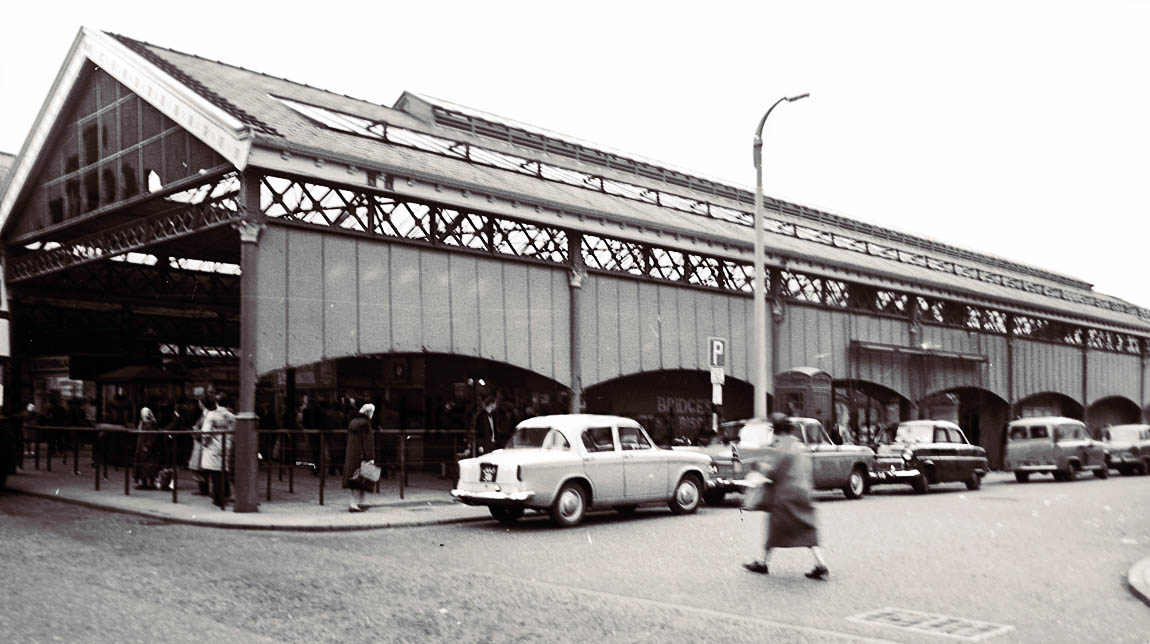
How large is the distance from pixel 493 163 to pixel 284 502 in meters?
9.37

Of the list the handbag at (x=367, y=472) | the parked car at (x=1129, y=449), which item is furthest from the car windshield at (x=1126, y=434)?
the handbag at (x=367, y=472)

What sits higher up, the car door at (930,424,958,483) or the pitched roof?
the pitched roof

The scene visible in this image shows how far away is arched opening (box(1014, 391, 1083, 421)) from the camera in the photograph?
40906mm

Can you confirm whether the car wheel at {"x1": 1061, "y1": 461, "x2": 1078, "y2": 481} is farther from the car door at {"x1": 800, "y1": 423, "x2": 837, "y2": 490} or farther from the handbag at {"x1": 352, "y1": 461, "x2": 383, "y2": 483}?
the handbag at {"x1": 352, "y1": 461, "x2": 383, "y2": 483}

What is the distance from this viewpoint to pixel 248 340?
1677 cm

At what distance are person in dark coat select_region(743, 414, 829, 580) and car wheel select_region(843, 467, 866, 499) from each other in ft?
37.6

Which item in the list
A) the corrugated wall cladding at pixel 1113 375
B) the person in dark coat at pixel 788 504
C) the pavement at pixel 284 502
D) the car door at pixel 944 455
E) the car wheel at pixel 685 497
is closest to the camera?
the person in dark coat at pixel 788 504

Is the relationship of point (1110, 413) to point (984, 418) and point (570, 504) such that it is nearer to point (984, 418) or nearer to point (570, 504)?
point (984, 418)

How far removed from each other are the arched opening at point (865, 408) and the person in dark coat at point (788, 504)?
19.5 meters

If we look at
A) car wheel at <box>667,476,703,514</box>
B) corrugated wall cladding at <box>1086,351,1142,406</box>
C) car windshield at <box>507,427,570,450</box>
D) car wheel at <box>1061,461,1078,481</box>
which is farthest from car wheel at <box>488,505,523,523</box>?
corrugated wall cladding at <box>1086,351,1142,406</box>

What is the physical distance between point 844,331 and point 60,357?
78.0 feet

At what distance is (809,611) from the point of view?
864 cm

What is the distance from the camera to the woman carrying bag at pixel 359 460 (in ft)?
54.3

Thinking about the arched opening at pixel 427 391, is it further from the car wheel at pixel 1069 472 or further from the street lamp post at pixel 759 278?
the car wheel at pixel 1069 472
